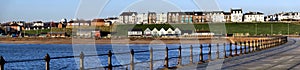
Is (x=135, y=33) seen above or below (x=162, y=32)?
below

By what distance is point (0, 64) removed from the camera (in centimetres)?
1057

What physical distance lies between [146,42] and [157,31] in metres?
39.1

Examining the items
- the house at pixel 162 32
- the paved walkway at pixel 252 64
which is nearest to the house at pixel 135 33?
the house at pixel 162 32

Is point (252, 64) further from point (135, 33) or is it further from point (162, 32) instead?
point (135, 33)

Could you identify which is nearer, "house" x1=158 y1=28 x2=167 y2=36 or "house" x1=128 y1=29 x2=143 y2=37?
"house" x1=158 y1=28 x2=167 y2=36

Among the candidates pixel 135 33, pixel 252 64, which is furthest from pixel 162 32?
pixel 252 64

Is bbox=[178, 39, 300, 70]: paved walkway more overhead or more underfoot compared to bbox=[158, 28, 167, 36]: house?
more underfoot

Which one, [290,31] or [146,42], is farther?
[290,31]

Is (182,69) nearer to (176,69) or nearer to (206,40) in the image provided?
(176,69)

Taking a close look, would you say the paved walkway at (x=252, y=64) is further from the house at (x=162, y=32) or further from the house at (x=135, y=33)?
the house at (x=135, y=33)

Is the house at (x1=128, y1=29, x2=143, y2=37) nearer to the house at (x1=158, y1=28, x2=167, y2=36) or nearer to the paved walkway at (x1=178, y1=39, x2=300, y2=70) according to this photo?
the house at (x1=158, y1=28, x2=167, y2=36)

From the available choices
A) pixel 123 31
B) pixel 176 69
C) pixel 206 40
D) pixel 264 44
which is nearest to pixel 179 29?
pixel 123 31

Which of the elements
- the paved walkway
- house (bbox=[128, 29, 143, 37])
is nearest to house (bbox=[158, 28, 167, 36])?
house (bbox=[128, 29, 143, 37])

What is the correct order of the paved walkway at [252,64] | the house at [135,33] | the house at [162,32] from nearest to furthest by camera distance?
the paved walkway at [252,64] → the house at [162,32] → the house at [135,33]
